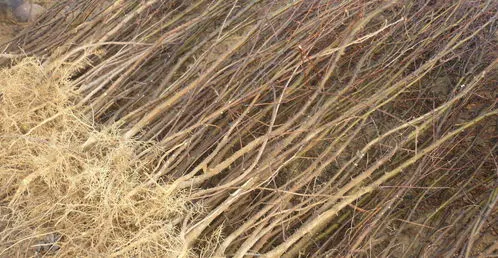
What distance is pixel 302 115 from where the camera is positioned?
2.75 meters

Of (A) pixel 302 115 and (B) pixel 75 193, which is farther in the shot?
(A) pixel 302 115

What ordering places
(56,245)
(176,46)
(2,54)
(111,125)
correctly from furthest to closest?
1. (176,46)
2. (2,54)
3. (111,125)
4. (56,245)

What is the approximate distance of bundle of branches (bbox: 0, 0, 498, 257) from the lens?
241 centimetres

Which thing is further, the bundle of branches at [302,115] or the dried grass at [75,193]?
the bundle of branches at [302,115]

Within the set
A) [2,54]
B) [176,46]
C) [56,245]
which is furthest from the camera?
[176,46]

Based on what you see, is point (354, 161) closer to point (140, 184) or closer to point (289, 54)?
point (289, 54)

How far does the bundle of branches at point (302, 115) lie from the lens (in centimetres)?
241

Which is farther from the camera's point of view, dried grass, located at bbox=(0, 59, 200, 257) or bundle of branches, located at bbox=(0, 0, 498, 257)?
bundle of branches, located at bbox=(0, 0, 498, 257)

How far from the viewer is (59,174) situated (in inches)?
90.7

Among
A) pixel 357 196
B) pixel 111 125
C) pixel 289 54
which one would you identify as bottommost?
pixel 357 196

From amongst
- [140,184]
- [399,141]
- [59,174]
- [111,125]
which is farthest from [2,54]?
[399,141]

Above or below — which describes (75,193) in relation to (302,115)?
above

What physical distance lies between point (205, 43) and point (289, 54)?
603 mm

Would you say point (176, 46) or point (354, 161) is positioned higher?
point (176, 46)
